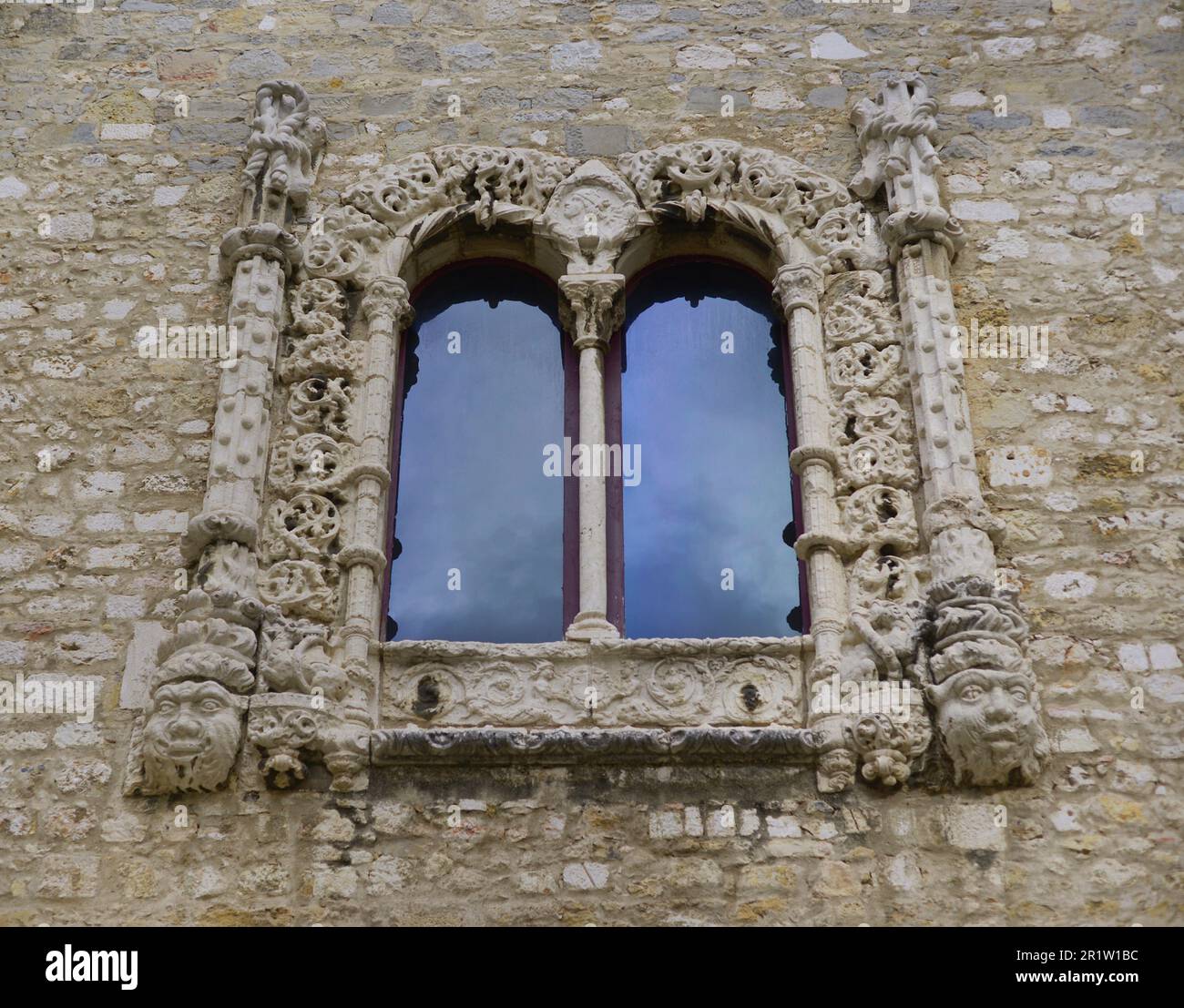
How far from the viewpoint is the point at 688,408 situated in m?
6.40

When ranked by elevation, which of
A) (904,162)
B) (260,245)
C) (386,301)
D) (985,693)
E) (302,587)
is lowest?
(985,693)

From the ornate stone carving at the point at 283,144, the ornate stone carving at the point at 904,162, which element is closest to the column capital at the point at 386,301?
the ornate stone carving at the point at 283,144

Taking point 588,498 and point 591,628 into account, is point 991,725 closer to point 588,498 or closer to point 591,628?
point 591,628

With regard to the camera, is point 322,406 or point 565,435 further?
point 565,435

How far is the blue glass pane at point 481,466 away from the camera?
591 cm

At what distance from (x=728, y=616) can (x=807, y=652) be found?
1.37ft

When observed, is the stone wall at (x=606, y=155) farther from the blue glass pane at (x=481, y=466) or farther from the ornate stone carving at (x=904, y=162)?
the blue glass pane at (x=481, y=466)

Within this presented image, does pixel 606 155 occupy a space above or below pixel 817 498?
above

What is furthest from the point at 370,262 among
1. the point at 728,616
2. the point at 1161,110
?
the point at 1161,110

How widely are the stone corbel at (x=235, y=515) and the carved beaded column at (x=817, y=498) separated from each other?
183cm

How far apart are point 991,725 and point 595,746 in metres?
1.21

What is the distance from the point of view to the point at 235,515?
18.4 ft

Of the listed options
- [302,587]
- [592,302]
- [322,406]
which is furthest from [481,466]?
[302,587]

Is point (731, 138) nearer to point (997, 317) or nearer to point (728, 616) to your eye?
point (997, 317)
